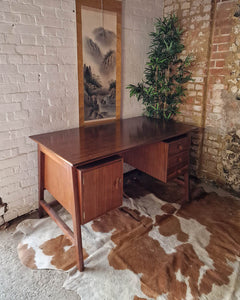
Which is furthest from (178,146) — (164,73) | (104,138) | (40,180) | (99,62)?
(40,180)

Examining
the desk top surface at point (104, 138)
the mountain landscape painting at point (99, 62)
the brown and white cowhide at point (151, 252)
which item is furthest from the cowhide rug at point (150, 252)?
the mountain landscape painting at point (99, 62)

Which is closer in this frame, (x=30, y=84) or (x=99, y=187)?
(x=99, y=187)

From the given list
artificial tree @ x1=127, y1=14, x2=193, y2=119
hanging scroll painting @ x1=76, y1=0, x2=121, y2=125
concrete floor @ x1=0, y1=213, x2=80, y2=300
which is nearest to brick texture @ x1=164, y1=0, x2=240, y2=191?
artificial tree @ x1=127, y1=14, x2=193, y2=119

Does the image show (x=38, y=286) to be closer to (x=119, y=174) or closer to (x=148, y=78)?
(x=119, y=174)

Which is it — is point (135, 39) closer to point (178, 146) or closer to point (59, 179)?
point (178, 146)

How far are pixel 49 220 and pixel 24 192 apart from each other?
37 cm

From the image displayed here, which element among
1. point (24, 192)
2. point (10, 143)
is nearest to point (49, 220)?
point (24, 192)

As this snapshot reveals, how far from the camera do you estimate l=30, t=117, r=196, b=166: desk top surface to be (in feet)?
5.67

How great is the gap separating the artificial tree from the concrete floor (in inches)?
80.1

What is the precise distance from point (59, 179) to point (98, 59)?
138 cm

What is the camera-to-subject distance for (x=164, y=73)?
295cm

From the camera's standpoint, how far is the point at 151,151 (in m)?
2.41

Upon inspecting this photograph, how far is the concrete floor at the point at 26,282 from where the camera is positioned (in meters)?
1.58

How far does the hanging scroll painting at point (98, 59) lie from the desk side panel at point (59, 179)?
2.30 feet
